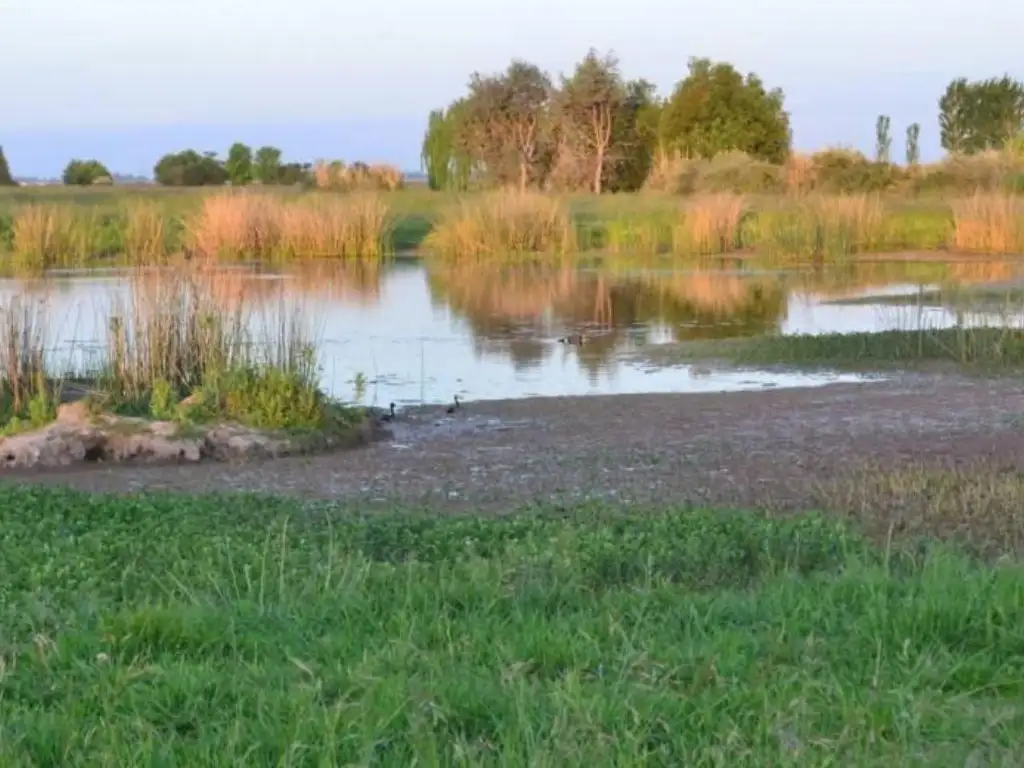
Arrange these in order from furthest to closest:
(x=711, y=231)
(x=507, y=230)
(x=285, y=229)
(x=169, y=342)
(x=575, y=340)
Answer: (x=711, y=231) → (x=507, y=230) → (x=285, y=229) → (x=575, y=340) → (x=169, y=342)

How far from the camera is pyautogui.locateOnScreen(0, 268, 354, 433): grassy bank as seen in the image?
40.2 feet

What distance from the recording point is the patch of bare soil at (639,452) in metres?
9.54

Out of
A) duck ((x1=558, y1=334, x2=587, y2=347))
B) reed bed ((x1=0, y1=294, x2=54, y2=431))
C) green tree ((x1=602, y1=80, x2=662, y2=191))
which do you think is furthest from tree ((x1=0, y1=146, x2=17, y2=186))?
reed bed ((x1=0, y1=294, x2=54, y2=431))

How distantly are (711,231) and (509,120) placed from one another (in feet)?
89.9

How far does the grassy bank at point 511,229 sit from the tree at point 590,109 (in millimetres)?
20434

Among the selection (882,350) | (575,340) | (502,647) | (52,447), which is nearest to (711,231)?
(575,340)

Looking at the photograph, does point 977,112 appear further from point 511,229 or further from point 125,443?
point 125,443

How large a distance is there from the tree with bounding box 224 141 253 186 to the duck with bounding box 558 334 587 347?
5425cm

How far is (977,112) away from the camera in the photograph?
210ft

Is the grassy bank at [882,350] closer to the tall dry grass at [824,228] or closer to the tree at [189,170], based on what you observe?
the tall dry grass at [824,228]

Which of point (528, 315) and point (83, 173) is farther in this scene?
point (83, 173)

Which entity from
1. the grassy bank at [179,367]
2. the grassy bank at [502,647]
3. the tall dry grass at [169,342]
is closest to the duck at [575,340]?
the grassy bank at [179,367]

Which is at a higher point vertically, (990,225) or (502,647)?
(990,225)

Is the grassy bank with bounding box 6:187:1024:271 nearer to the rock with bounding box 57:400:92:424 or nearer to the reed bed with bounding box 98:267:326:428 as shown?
the reed bed with bounding box 98:267:326:428
